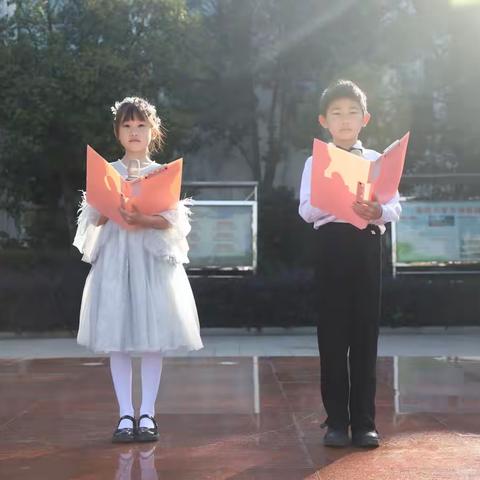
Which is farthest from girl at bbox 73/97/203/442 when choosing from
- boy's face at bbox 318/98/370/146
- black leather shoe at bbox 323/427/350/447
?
boy's face at bbox 318/98/370/146

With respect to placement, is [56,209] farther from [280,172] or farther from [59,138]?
[280,172]

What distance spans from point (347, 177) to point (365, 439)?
1.50m

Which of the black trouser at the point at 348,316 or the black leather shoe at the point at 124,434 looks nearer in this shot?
the black trouser at the point at 348,316

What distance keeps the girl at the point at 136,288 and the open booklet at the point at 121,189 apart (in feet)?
0.25

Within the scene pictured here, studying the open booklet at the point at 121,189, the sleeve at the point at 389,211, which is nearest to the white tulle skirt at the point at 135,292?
the open booklet at the point at 121,189

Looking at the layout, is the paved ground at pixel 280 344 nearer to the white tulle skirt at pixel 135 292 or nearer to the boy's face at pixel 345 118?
the white tulle skirt at pixel 135 292

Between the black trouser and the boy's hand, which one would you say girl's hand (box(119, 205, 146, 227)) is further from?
the boy's hand

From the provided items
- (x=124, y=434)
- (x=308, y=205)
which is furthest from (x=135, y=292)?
(x=308, y=205)

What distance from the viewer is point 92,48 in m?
14.3

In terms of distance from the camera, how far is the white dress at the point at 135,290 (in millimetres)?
4258

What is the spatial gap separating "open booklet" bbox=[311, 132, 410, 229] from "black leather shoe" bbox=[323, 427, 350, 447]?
3.95ft

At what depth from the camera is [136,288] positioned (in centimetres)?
433

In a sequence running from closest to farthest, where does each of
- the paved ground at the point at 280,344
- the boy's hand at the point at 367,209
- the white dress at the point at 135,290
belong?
the boy's hand at the point at 367,209, the white dress at the point at 135,290, the paved ground at the point at 280,344

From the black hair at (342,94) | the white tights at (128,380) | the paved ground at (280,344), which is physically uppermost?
the black hair at (342,94)
